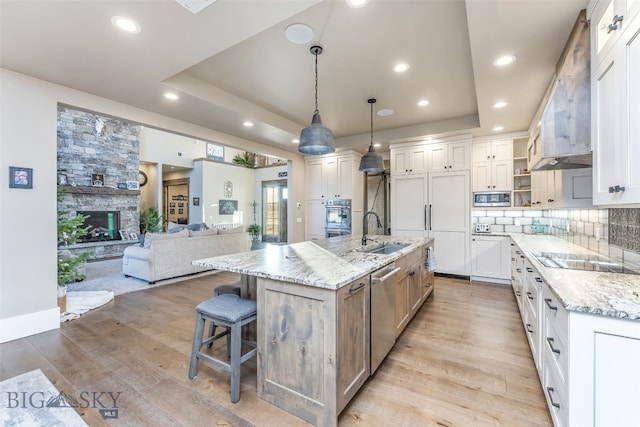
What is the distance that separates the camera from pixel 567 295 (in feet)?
4.37

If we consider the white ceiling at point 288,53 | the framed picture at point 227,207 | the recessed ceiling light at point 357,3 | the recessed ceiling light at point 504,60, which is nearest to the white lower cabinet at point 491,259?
the white ceiling at point 288,53

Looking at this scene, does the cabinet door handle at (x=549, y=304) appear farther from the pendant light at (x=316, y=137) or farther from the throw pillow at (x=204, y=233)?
the throw pillow at (x=204, y=233)

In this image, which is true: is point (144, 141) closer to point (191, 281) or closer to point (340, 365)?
point (191, 281)

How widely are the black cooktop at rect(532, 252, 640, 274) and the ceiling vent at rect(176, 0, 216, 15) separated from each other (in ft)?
9.75

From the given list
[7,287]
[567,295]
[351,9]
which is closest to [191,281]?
[7,287]

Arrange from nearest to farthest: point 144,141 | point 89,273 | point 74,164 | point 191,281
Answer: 1. point 191,281
2. point 89,273
3. point 74,164
4. point 144,141

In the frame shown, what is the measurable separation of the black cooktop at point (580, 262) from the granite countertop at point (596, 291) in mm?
125

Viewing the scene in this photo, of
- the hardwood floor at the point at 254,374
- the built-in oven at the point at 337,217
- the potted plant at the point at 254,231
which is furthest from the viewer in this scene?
the potted plant at the point at 254,231

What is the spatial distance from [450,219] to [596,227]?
8.02 ft

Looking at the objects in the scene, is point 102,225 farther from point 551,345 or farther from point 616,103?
point 616,103

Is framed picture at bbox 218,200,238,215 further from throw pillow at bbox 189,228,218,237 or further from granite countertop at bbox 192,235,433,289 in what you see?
granite countertop at bbox 192,235,433,289

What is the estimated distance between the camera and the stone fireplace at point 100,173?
22.6 feet

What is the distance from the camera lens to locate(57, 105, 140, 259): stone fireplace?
690cm

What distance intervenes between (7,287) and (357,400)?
11.5 ft
